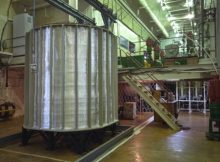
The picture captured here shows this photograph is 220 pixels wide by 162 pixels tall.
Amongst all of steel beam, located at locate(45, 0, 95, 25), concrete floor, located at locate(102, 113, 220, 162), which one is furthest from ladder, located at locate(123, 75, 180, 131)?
steel beam, located at locate(45, 0, 95, 25)

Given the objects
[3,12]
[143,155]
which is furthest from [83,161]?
[3,12]

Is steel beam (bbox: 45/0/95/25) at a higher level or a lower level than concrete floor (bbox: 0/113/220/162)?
higher

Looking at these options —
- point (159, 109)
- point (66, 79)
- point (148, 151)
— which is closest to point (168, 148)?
point (148, 151)

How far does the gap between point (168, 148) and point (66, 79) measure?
2895 millimetres

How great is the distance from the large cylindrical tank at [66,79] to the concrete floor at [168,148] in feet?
3.22

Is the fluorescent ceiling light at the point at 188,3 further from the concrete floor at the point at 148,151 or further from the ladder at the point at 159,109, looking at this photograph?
the concrete floor at the point at 148,151

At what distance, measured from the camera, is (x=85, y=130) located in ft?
17.4

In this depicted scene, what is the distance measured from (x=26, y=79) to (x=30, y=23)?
3747 millimetres

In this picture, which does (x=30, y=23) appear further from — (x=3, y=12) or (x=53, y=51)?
(x=53, y=51)

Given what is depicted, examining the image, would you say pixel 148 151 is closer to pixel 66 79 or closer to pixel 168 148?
pixel 168 148

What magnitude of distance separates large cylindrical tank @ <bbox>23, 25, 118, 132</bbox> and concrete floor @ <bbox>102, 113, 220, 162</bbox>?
0.98 m

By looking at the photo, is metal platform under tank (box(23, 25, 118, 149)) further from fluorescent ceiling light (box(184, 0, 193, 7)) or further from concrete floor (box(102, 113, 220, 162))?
fluorescent ceiling light (box(184, 0, 193, 7))

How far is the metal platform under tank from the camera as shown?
5273 mm

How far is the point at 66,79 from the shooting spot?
208 inches
